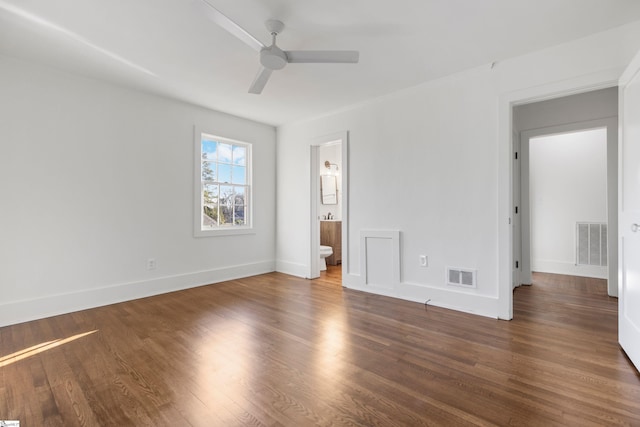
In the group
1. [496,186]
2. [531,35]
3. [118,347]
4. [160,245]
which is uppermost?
[531,35]

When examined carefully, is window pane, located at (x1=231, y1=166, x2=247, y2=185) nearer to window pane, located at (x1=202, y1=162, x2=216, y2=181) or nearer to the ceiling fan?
window pane, located at (x1=202, y1=162, x2=216, y2=181)

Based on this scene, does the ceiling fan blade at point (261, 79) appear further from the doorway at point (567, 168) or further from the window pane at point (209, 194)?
the doorway at point (567, 168)

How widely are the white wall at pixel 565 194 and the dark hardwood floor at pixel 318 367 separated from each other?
1841 millimetres

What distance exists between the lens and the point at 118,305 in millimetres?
3279

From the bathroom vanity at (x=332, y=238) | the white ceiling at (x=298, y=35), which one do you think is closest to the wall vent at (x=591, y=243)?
the white ceiling at (x=298, y=35)

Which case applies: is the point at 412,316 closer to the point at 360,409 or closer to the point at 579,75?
the point at 360,409

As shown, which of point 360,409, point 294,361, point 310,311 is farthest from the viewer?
point 310,311

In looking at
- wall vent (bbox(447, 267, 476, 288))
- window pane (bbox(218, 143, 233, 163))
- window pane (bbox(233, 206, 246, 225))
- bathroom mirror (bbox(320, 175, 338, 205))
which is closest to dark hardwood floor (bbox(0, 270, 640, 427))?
wall vent (bbox(447, 267, 476, 288))

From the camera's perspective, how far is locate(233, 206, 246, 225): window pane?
472cm

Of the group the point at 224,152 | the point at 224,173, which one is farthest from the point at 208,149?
the point at 224,173

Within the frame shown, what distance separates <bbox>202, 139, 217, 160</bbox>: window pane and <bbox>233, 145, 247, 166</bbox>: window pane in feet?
1.10

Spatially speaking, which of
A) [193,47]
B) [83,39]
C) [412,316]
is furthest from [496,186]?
[83,39]

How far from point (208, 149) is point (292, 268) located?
2265mm

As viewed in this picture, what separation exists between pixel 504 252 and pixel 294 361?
217cm
